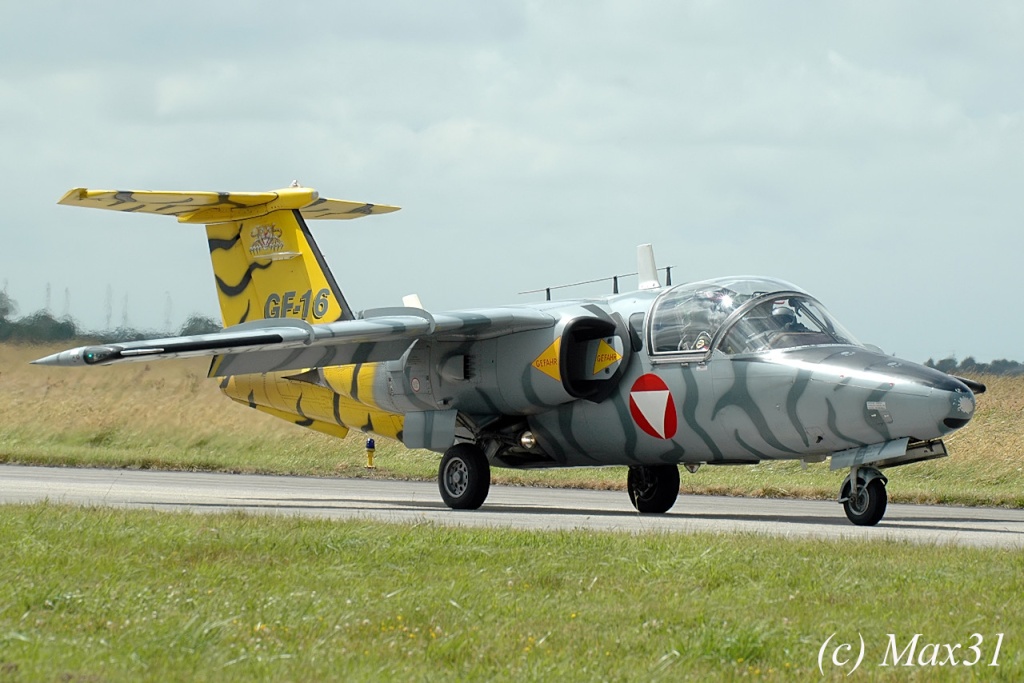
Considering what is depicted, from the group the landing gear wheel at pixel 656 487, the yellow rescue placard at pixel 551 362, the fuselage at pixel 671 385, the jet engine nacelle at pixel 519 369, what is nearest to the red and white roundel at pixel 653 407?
the fuselage at pixel 671 385

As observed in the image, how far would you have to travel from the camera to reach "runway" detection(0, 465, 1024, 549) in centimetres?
1361

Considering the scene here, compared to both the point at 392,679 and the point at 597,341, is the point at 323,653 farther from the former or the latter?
the point at 597,341

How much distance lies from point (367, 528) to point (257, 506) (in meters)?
5.29

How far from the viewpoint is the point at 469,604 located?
7852mm

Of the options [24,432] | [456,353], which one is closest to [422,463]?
[24,432]

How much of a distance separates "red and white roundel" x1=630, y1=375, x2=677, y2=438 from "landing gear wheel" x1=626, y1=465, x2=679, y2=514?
5.66 ft

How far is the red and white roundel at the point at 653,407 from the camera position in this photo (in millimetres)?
15773

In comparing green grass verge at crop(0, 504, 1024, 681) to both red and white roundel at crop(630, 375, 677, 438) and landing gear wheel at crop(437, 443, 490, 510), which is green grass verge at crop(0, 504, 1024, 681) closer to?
red and white roundel at crop(630, 375, 677, 438)

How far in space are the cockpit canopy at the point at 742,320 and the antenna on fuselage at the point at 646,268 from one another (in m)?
1.84

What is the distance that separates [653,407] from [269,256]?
7379 mm

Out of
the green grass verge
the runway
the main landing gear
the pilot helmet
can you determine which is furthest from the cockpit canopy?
the green grass verge

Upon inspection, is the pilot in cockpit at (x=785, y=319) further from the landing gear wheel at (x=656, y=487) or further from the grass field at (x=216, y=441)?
the grass field at (x=216, y=441)

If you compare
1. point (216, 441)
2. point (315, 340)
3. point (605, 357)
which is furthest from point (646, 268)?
point (216, 441)

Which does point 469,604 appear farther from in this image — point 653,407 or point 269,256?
point 269,256
